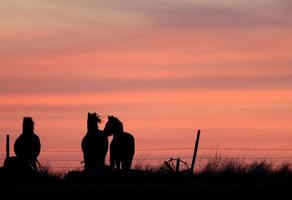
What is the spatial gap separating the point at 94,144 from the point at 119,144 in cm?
97

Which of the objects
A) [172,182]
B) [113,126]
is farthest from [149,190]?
[113,126]

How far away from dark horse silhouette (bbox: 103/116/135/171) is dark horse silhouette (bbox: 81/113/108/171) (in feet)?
1.27

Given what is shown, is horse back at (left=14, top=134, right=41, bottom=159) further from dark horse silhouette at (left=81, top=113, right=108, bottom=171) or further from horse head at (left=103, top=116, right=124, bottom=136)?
horse head at (left=103, top=116, right=124, bottom=136)

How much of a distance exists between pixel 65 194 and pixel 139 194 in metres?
1.46

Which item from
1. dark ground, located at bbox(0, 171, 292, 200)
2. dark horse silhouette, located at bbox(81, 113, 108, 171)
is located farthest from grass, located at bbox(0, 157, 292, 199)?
dark horse silhouette, located at bbox(81, 113, 108, 171)

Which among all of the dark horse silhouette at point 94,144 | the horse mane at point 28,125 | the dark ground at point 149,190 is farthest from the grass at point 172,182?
the horse mane at point 28,125

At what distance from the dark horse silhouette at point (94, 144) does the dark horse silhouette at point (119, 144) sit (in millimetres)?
388

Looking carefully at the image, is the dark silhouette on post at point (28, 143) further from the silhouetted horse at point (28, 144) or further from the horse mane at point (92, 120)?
the horse mane at point (92, 120)

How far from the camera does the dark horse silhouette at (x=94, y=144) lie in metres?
25.3

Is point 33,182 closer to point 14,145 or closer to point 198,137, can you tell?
point 14,145

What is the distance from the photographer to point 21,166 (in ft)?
78.2

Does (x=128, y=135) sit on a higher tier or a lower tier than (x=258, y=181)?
higher

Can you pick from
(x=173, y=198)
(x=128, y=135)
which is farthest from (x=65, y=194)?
(x=128, y=135)

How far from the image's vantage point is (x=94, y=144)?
25469 millimetres
